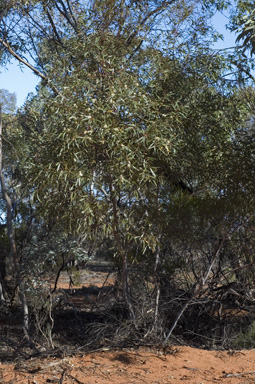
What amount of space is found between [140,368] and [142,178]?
228 cm

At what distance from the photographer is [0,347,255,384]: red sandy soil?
6000mm

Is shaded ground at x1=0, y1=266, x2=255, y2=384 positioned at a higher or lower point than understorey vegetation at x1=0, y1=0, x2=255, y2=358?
lower

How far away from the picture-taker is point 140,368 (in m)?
6.43

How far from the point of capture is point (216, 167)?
778cm

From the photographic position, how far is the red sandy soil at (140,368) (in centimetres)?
600

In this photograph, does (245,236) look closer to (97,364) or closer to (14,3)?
(97,364)

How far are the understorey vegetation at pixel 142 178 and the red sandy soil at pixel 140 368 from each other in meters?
0.38

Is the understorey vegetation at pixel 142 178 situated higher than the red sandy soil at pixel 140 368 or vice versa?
the understorey vegetation at pixel 142 178

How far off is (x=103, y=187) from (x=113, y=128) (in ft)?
3.20

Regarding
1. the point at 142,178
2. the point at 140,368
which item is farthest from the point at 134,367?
the point at 142,178

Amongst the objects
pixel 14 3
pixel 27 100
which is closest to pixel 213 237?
pixel 27 100

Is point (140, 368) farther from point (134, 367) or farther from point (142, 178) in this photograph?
point (142, 178)

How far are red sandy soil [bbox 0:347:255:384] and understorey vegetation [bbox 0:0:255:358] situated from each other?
38 centimetres

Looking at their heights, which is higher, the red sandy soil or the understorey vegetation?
the understorey vegetation
